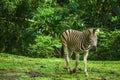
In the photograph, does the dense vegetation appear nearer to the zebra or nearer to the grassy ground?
the grassy ground

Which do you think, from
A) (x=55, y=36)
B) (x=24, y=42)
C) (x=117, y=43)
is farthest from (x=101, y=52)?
(x=24, y=42)

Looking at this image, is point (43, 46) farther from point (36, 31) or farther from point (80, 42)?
point (80, 42)

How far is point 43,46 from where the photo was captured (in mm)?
21203

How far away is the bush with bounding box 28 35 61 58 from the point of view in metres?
20.8

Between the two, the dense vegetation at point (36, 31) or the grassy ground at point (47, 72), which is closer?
the grassy ground at point (47, 72)

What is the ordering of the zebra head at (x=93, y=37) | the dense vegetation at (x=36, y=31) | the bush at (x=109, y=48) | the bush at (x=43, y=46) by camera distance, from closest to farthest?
the zebra head at (x=93, y=37) → the dense vegetation at (x=36, y=31) → the bush at (x=109, y=48) → the bush at (x=43, y=46)

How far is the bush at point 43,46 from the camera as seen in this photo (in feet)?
68.1

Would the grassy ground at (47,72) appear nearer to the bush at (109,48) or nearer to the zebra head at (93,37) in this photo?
the zebra head at (93,37)

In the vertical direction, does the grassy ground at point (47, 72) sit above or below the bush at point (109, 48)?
above

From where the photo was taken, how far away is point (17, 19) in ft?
62.4

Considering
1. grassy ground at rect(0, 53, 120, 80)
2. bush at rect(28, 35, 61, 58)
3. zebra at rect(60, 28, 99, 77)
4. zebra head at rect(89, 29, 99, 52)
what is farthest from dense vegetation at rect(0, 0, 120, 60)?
zebra head at rect(89, 29, 99, 52)

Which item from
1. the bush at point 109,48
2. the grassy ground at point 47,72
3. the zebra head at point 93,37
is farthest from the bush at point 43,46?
the zebra head at point 93,37

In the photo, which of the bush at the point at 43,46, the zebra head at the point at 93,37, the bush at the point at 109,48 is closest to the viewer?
the zebra head at the point at 93,37

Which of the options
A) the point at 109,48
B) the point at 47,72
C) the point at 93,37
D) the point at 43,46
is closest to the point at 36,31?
the point at 43,46
